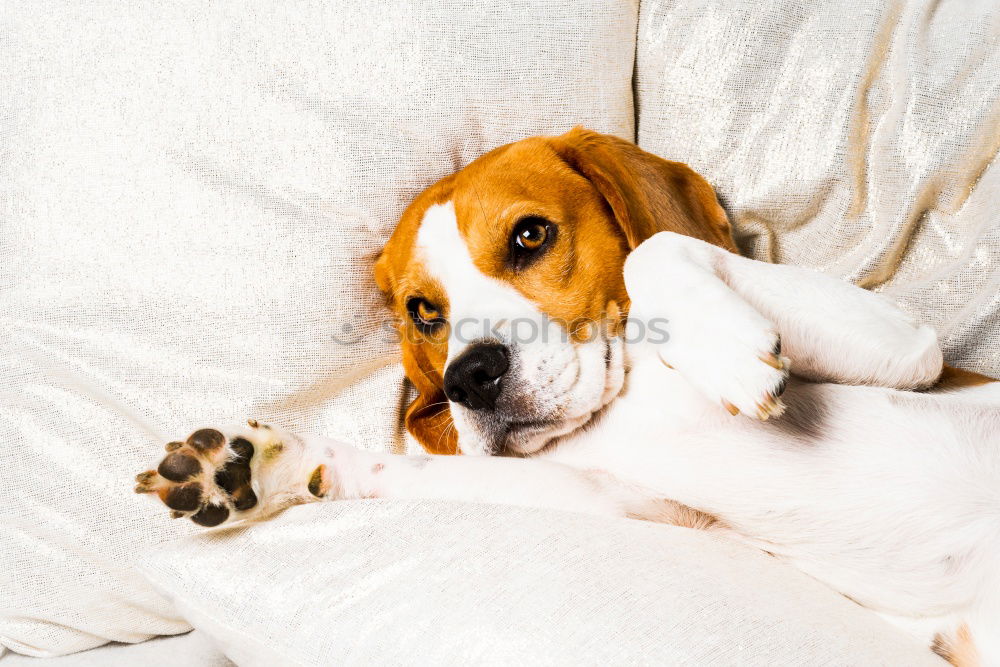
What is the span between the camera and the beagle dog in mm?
1356

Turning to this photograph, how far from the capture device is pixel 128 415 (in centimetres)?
168

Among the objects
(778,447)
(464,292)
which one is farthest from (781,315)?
(464,292)

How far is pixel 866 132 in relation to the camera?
1941 millimetres

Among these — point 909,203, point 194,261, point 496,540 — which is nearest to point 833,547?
point 496,540

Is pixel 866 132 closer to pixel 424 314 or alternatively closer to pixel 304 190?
pixel 424 314

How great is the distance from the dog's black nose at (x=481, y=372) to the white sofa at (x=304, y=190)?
32cm

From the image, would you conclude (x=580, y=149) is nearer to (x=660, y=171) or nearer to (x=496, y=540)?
(x=660, y=171)

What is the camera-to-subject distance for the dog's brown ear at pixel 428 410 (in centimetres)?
188

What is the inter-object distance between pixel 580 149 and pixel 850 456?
3.35ft

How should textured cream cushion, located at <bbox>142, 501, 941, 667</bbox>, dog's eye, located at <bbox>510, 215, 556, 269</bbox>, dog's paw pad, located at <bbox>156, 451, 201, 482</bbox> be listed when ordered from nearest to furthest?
textured cream cushion, located at <bbox>142, 501, 941, 667</bbox>, dog's paw pad, located at <bbox>156, 451, 201, 482</bbox>, dog's eye, located at <bbox>510, 215, 556, 269</bbox>

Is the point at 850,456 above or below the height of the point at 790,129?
below

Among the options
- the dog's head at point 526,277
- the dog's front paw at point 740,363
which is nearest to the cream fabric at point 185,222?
the dog's head at point 526,277

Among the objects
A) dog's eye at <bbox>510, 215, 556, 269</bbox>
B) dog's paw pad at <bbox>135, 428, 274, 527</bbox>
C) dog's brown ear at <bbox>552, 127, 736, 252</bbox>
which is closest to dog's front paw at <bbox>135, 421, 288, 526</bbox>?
dog's paw pad at <bbox>135, 428, 274, 527</bbox>

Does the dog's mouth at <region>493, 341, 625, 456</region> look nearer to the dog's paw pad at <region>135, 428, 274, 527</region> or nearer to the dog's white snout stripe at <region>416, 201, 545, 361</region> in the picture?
the dog's white snout stripe at <region>416, 201, 545, 361</region>
